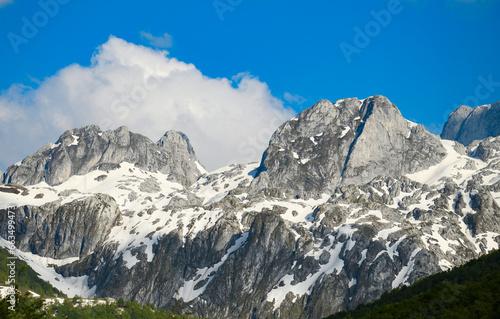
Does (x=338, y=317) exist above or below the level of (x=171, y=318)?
above

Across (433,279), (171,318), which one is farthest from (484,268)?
(171,318)

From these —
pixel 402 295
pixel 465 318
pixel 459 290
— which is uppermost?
pixel 402 295

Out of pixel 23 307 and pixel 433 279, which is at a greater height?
pixel 433 279

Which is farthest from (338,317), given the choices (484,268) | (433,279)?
(484,268)

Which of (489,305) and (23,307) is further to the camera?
(489,305)

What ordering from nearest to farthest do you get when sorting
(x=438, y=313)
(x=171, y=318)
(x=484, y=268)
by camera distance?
(x=171, y=318), (x=438, y=313), (x=484, y=268)

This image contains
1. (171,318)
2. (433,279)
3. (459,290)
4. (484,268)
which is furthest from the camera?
(433,279)

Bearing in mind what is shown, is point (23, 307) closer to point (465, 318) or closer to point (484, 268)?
point (465, 318)

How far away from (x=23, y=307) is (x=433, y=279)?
479 ft

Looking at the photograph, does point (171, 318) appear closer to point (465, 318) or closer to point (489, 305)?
point (465, 318)

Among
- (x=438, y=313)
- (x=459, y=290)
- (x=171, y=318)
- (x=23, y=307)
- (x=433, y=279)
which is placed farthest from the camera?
(x=433, y=279)

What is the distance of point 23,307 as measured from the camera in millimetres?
62594

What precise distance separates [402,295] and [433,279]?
14.1 m

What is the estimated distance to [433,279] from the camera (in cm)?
17650
